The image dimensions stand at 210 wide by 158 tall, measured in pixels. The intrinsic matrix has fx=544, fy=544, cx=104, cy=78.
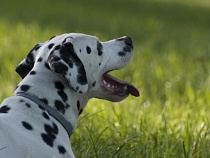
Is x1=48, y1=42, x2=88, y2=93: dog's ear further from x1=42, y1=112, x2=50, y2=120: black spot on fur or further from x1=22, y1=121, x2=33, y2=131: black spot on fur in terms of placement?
x1=22, y1=121, x2=33, y2=131: black spot on fur

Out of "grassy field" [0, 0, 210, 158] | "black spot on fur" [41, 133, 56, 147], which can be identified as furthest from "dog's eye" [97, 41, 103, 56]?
"black spot on fur" [41, 133, 56, 147]

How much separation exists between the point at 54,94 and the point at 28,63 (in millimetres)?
430

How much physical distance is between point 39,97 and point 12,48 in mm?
4748

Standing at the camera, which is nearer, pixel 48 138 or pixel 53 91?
pixel 48 138

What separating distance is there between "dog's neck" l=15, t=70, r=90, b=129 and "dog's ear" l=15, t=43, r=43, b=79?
260mm

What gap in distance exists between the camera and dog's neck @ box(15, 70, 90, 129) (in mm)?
3412

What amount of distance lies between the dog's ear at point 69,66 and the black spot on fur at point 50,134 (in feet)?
0.93

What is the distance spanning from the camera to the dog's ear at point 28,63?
147 inches

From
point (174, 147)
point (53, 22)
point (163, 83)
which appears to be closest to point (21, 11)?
point (53, 22)

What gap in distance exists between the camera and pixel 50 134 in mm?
3297

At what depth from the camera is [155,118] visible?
193 inches

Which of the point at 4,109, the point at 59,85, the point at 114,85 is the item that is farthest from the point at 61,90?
the point at 114,85

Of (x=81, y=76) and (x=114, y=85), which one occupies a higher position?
(x=81, y=76)

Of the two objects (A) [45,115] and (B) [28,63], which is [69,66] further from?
(B) [28,63]
